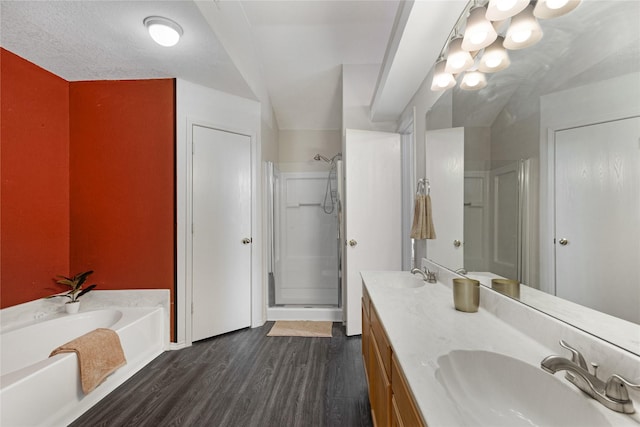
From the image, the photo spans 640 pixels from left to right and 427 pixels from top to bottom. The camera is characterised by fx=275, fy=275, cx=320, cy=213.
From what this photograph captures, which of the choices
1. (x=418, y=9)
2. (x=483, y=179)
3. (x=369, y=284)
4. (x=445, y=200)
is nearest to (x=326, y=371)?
(x=369, y=284)

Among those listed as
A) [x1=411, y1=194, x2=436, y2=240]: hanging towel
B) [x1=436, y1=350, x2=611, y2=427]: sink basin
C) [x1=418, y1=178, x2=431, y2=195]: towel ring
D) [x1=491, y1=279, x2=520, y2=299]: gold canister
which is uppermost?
[x1=418, y1=178, x2=431, y2=195]: towel ring

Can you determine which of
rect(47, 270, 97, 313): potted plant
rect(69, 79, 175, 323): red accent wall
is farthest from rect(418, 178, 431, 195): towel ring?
rect(47, 270, 97, 313): potted plant

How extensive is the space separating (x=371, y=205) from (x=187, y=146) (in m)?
1.83

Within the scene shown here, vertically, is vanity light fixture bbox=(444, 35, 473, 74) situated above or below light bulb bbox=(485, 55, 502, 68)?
above

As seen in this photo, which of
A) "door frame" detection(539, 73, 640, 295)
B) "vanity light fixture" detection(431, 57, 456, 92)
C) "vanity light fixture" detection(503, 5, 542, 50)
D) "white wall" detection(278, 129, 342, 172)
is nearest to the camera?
"door frame" detection(539, 73, 640, 295)

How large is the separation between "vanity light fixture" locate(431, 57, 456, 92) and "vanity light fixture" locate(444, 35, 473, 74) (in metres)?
0.11

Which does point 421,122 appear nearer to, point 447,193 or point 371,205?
point 447,193

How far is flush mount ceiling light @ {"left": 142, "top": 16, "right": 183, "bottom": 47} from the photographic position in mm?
1730

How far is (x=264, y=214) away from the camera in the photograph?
312 cm

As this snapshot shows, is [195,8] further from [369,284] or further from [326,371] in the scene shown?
[326,371]

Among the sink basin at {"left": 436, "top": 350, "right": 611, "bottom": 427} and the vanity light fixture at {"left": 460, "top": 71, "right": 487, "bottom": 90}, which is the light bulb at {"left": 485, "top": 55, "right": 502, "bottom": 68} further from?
the sink basin at {"left": 436, "top": 350, "right": 611, "bottom": 427}

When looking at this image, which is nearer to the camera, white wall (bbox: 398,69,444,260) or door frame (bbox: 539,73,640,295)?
door frame (bbox: 539,73,640,295)

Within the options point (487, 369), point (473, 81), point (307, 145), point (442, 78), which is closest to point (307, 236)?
point (307, 145)

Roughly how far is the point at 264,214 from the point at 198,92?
4.49 ft
